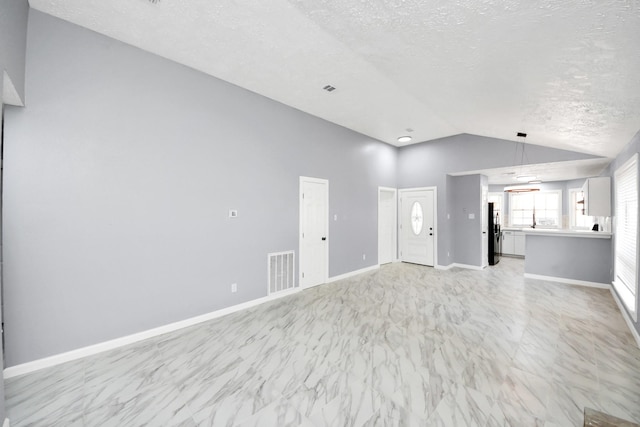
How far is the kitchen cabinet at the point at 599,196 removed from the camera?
4.54 m

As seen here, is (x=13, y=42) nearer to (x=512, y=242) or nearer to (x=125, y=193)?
(x=125, y=193)

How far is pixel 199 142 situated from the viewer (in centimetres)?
343

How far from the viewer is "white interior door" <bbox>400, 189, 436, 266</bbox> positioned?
6676mm

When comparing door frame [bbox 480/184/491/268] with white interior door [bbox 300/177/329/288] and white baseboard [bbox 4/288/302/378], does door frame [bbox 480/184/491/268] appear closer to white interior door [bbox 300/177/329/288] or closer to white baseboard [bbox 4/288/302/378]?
white interior door [bbox 300/177/329/288]

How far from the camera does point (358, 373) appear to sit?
2.33 meters

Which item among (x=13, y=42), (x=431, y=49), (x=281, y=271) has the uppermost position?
(x=431, y=49)

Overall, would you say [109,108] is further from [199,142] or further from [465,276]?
[465,276]

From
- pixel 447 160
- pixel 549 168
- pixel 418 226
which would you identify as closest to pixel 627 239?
pixel 549 168

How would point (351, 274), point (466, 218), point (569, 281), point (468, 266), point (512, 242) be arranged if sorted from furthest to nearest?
point (512, 242) → point (466, 218) → point (468, 266) → point (351, 274) → point (569, 281)

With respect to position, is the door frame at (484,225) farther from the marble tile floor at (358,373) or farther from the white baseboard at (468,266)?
the marble tile floor at (358,373)

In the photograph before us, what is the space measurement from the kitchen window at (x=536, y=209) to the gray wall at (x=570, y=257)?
11.2ft

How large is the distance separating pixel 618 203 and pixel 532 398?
4.01 m

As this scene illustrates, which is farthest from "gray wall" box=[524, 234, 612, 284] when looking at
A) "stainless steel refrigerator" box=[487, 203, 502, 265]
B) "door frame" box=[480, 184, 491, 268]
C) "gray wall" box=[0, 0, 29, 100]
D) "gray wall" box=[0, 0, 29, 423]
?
"gray wall" box=[0, 0, 29, 100]

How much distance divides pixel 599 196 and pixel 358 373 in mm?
5446
